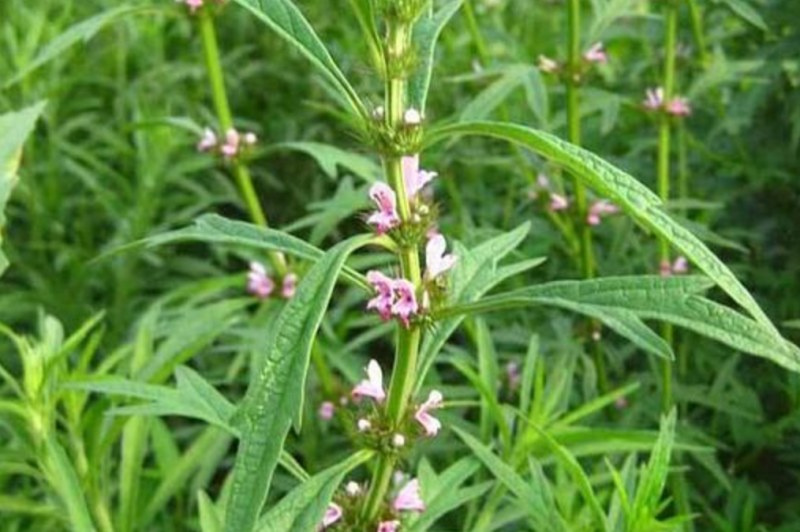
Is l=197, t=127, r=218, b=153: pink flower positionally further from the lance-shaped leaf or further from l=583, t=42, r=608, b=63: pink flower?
the lance-shaped leaf

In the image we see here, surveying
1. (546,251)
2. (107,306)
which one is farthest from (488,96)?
(107,306)

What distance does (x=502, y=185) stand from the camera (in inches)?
119

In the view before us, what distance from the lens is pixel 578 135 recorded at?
7.54 ft

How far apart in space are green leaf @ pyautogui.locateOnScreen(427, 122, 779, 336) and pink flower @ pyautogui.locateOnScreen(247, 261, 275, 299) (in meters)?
1.19

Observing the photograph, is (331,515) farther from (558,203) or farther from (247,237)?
(558,203)

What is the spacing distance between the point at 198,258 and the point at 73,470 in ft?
5.47

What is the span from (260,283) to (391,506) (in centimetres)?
91

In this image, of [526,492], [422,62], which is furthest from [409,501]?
[422,62]

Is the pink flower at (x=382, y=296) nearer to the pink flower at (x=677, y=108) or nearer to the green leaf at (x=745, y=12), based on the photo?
the green leaf at (x=745, y=12)

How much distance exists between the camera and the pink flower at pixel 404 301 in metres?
1.25

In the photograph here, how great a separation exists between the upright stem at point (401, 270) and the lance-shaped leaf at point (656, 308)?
83 mm

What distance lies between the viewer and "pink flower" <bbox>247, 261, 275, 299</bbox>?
89.8 inches

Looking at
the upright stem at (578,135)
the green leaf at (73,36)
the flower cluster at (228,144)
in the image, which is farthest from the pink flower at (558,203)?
the green leaf at (73,36)

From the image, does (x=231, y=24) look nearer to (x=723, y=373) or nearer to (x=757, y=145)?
(x=757, y=145)
